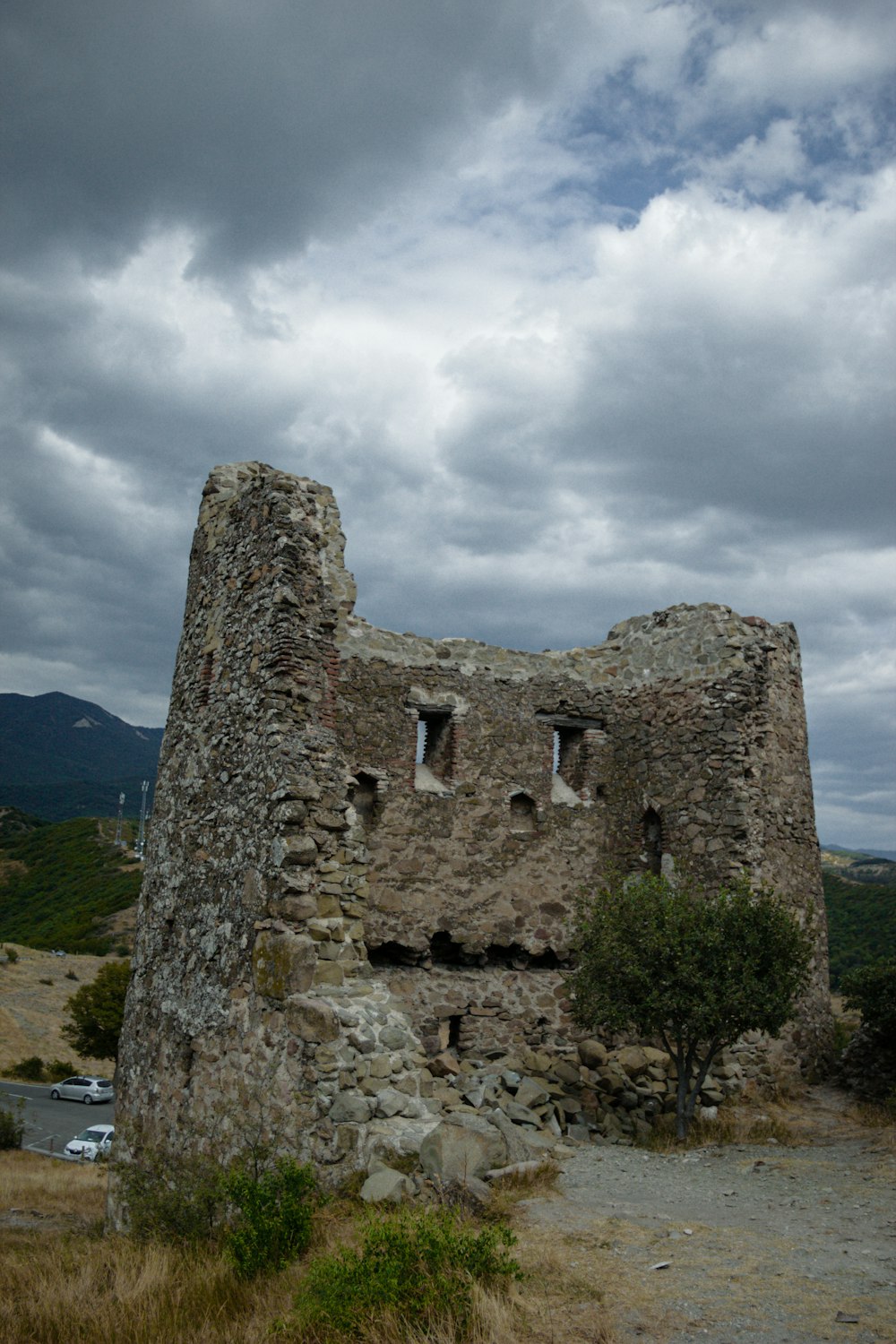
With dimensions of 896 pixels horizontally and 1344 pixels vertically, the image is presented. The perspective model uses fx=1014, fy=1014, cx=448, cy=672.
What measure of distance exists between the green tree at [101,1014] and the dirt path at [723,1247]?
25562 millimetres

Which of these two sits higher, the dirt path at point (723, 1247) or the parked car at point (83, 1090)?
the dirt path at point (723, 1247)

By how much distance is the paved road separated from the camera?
26781mm

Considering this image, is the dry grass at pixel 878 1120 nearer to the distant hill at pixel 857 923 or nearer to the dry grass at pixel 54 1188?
the dry grass at pixel 54 1188

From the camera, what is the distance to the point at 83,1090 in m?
35.2

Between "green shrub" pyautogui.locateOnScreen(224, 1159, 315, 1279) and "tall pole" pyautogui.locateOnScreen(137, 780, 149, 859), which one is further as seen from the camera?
"tall pole" pyautogui.locateOnScreen(137, 780, 149, 859)

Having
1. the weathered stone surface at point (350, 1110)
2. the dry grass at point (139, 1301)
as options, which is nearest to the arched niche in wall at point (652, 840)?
the weathered stone surface at point (350, 1110)

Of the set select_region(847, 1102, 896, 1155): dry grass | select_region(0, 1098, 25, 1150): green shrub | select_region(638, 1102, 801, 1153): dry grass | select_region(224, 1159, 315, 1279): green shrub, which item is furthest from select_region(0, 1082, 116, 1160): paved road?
select_region(224, 1159, 315, 1279): green shrub

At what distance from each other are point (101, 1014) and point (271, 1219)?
28801 mm

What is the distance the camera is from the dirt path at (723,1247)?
16.7 feet

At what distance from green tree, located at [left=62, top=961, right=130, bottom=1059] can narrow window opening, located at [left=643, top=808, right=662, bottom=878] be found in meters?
22.1

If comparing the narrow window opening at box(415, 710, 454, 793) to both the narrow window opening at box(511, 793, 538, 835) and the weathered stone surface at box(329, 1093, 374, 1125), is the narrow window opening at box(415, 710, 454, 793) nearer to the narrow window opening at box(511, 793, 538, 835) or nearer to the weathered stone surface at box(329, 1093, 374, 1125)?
the narrow window opening at box(511, 793, 538, 835)

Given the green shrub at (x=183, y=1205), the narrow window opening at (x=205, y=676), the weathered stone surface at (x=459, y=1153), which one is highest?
the narrow window opening at (x=205, y=676)

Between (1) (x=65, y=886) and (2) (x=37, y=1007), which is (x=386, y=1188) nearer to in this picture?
(2) (x=37, y=1007)

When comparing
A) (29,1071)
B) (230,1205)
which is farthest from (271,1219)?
(29,1071)
